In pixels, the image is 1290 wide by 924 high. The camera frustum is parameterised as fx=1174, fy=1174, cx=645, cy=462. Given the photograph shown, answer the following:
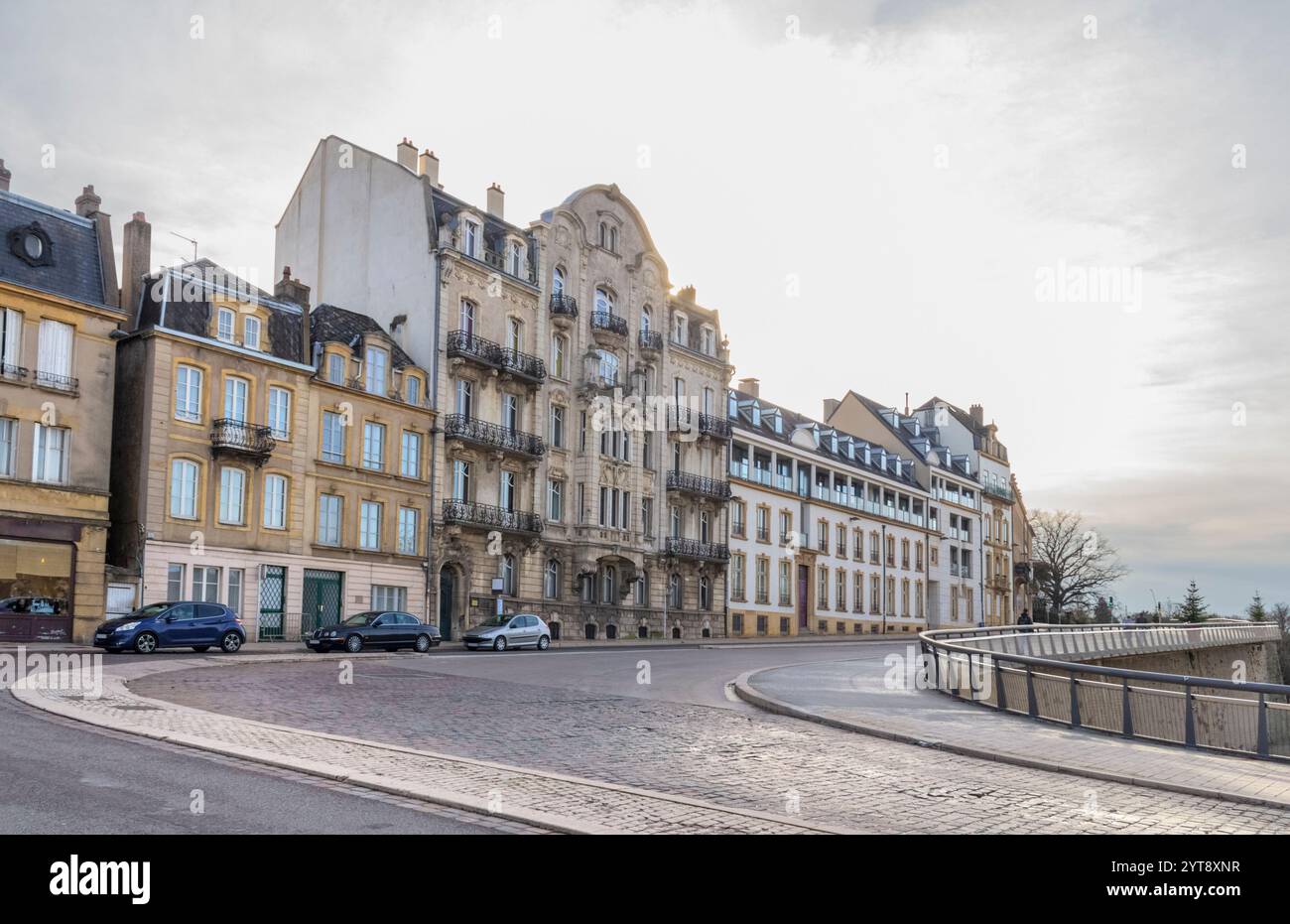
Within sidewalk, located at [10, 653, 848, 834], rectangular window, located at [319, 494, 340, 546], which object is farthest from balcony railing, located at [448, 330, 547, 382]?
sidewalk, located at [10, 653, 848, 834]

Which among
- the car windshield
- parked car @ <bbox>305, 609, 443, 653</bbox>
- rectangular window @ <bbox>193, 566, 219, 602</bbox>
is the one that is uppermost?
rectangular window @ <bbox>193, 566, 219, 602</bbox>

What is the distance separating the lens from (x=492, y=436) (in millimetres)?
48000

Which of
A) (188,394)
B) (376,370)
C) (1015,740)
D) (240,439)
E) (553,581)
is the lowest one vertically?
(1015,740)

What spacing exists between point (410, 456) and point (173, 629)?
54.5ft

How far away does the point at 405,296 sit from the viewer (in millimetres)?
47500

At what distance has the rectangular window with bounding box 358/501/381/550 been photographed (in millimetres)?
42562

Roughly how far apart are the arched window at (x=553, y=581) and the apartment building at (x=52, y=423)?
20.5 m

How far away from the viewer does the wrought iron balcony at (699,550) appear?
191ft

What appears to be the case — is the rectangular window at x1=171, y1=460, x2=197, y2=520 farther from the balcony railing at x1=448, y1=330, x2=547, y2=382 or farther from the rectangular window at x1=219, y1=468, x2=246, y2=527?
the balcony railing at x1=448, y1=330, x2=547, y2=382

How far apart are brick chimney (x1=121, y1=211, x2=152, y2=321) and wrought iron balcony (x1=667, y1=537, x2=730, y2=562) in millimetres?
28743

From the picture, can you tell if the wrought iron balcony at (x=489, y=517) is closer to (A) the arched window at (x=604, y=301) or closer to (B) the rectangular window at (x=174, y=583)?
(A) the arched window at (x=604, y=301)

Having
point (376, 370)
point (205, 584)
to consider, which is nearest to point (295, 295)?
point (376, 370)

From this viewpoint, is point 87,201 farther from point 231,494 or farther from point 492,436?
point 492,436

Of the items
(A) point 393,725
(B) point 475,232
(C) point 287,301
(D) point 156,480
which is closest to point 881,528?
(B) point 475,232
